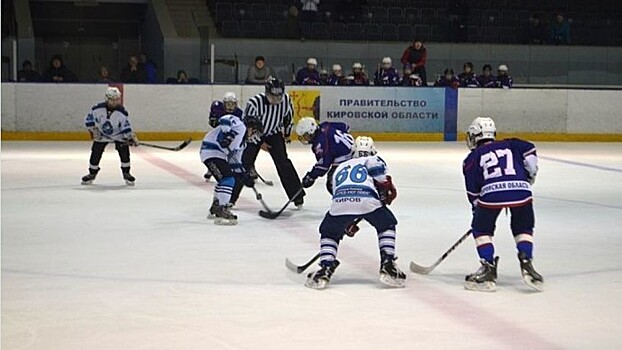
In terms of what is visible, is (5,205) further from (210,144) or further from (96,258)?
(96,258)

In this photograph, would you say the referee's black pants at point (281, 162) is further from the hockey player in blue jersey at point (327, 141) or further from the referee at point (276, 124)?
the hockey player in blue jersey at point (327, 141)

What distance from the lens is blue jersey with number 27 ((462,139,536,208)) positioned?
5129 millimetres

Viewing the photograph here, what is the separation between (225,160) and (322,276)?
2.71m

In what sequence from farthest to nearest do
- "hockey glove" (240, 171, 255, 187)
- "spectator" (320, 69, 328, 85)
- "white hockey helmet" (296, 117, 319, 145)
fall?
"spectator" (320, 69, 328, 85), "hockey glove" (240, 171, 255, 187), "white hockey helmet" (296, 117, 319, 145)

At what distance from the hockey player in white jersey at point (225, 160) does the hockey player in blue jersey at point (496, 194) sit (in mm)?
2567

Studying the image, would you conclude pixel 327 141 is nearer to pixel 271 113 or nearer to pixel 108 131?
pixel 271 113

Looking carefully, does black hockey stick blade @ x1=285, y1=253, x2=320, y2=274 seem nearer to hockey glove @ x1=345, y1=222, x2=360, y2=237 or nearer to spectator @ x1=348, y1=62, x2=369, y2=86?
hockey glove @ x1=345, y1=222, x2=360, y2=237

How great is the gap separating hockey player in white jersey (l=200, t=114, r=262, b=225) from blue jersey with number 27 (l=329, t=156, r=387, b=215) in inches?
86.8

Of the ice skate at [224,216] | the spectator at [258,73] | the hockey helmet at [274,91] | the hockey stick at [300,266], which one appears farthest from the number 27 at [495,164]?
the spectator at [258,73]

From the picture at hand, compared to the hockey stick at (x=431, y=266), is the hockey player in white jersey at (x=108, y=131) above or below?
above

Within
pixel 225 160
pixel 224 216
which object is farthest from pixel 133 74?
pixel 224 216

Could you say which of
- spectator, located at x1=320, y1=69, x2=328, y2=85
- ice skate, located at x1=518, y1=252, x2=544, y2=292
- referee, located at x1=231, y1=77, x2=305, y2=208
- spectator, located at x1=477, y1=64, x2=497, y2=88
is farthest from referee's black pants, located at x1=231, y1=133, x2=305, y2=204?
spectator, located at x1=477, y1=64, x2=497, y2=88

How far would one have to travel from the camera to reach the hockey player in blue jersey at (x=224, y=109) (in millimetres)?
Answer: 8758

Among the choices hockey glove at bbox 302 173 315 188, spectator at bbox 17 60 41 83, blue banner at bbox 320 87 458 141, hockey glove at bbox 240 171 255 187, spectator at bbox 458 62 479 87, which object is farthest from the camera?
spectator at bbox 458 62 479 87
